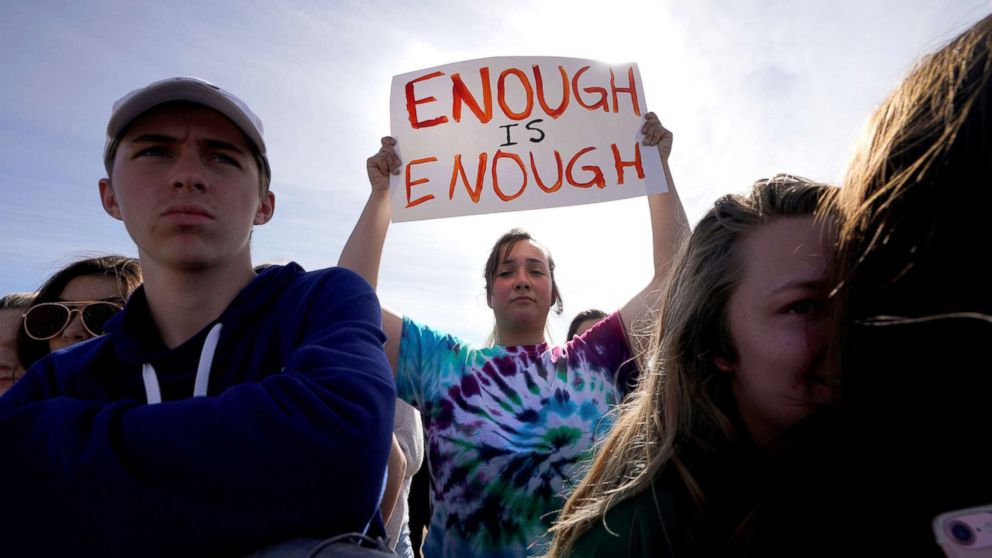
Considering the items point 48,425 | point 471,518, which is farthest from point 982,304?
point 471,518

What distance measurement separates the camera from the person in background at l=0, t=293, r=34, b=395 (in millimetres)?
2463

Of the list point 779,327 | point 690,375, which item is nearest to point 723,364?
point 690,375

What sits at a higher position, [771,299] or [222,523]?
[771,299]

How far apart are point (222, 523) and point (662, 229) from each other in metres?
2.02

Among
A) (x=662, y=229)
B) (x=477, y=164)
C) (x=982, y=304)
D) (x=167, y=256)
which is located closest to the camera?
(x=982, y=304)

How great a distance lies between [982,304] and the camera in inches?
23.6

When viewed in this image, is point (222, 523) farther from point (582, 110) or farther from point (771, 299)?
point (582, 110)

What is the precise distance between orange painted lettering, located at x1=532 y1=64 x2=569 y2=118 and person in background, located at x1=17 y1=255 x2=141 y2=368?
6.63 feet

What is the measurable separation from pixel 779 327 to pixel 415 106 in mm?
2025

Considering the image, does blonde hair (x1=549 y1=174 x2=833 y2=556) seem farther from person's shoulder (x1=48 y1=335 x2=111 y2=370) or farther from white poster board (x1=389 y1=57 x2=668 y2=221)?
person's shoulder (x1=48 y1=335 x2=111 y2=370)

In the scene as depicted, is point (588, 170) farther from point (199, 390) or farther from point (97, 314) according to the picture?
point (97, 314)

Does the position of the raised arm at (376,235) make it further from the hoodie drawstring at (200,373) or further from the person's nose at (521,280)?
the hoodie drawstring at (200,373)

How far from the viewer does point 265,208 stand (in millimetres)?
1616

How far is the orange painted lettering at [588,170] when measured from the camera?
2521 millimetres
